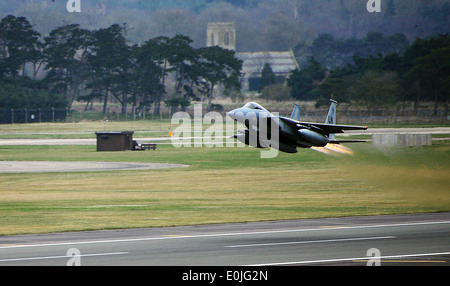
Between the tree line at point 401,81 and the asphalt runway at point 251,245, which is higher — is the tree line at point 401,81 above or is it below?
above

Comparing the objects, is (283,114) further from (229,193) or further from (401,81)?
(229,193)

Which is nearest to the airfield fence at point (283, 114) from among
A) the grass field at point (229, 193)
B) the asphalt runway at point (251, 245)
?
the grass field at point (229, 193)

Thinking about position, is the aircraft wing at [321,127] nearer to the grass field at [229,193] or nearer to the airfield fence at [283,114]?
the grass field at [229,193]

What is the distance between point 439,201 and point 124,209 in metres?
17.5

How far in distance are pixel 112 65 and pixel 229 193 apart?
104990 mm

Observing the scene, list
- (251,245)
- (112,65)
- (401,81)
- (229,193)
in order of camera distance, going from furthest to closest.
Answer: (112,65) < (401,81) < (229,193) < (251,245)

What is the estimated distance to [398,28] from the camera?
600ft

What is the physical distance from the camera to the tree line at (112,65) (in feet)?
458

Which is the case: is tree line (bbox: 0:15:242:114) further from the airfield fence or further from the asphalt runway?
the asphalt runway

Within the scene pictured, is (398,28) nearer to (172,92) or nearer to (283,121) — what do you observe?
(172,92)

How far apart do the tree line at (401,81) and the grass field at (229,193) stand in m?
54.8

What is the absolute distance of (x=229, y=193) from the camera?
46.4 m

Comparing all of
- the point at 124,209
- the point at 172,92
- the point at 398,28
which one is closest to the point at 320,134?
the point at 124,209

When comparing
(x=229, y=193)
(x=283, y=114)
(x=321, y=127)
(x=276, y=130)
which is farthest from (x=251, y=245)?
(x=283, y=114)
